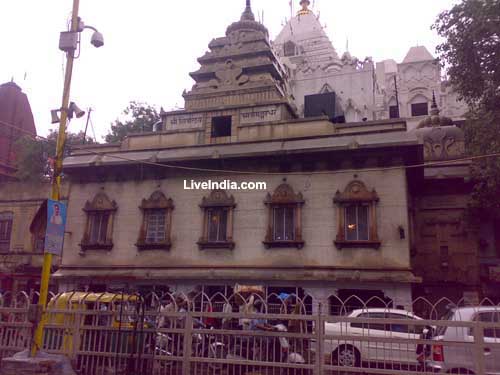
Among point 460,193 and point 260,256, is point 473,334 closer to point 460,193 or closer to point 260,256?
point 260,256

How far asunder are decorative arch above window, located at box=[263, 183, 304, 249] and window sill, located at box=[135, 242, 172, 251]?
441 cm

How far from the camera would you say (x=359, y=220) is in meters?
18.1

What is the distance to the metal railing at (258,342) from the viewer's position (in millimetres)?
8398

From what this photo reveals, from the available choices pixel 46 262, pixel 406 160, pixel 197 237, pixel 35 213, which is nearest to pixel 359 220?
pixel 406 160

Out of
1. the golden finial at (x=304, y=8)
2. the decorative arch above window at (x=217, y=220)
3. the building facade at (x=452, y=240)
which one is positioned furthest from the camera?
the golden finial at (x=304, y=8)

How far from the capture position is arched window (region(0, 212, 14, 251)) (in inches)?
1094

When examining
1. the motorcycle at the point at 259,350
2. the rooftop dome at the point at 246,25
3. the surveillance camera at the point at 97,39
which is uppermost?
the rooftop dome at the point at 246,25

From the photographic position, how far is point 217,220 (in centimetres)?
1978

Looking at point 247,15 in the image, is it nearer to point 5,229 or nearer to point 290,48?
point 5,229

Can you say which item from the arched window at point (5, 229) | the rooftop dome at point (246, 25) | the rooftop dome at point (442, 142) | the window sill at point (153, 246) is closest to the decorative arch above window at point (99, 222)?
the window sill at point (153, 246)

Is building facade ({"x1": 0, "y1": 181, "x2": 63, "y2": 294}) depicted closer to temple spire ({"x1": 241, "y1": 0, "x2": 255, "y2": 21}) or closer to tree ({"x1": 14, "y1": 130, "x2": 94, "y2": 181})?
tree ({"x1": 14, "y1": 130, "x2": 94, "y2": 181})

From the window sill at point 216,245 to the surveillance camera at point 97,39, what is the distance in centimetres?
1017

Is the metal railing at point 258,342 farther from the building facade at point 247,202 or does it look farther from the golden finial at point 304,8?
the golden finial at point 304,8
